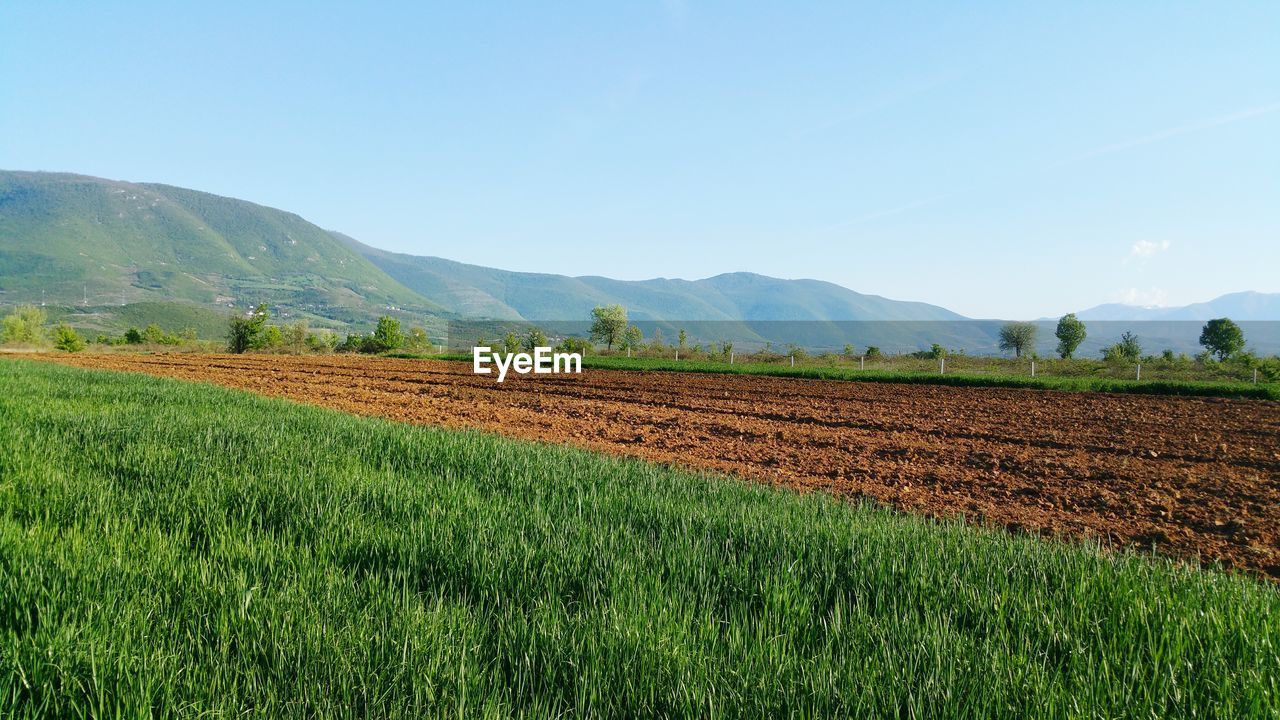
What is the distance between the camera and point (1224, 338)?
74250 millimetres

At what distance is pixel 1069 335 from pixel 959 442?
259 feet

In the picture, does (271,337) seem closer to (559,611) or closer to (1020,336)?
(559,611)

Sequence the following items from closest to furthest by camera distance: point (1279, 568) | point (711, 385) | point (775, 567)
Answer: point (775, 567) < point (1279, 568) < point (711, 385)

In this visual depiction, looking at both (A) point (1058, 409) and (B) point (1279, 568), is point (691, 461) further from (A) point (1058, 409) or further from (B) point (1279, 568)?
(A) point (1058, 409)

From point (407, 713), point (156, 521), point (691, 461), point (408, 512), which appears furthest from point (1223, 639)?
point (691, 461)

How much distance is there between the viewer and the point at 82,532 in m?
3.49

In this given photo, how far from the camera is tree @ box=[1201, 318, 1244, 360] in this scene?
73312mm

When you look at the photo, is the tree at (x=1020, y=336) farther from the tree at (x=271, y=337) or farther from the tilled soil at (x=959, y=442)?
the tree at (x=271, y=337)

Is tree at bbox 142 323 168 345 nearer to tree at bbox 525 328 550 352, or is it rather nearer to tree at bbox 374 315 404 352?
tree at bbox 374 315 404 352

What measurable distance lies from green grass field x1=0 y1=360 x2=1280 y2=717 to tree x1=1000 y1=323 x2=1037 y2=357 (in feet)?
281

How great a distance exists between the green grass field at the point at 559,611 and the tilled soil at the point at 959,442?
213cm

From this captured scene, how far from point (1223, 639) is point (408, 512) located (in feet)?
14.5

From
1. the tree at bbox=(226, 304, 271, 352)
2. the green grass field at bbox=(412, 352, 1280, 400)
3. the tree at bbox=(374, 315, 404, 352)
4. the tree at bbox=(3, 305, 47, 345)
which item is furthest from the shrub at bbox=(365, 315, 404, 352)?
the tree at bbox=(3, 305, 47, 345)

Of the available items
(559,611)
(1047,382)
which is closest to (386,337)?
(1047,382)
